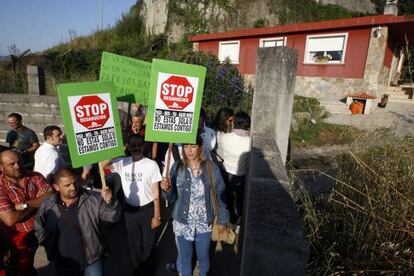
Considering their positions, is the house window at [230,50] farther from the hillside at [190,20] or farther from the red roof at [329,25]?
the hillside at [190,20]

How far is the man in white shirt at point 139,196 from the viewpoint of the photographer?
293 centimetres

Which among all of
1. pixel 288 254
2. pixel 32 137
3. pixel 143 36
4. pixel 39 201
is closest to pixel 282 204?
pixel 288 254

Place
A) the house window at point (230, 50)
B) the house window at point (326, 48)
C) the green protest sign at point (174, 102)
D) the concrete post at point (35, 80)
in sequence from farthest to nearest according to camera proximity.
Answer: the house window at point (230, 50) → the house window at point (326, 48) → the concrete post at point (35, 80) → the green protest sign at point (174, 102)

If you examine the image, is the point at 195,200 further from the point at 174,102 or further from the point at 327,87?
the point at 327,87

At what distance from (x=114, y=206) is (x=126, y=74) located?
2.08 meters

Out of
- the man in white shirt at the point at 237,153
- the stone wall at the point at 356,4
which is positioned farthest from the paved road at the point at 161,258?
the stone wall at the point at 356,4

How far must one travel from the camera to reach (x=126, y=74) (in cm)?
381

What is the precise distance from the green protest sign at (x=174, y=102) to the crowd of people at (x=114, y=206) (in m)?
0.19

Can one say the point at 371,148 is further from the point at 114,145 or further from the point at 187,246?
the point at 114,145

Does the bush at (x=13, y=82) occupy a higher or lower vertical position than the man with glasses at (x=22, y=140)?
higher

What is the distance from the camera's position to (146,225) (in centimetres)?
301

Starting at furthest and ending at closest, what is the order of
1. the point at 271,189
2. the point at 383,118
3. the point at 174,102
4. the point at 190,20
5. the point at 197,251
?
the point at 190,20 < the point at 383,118 < the point at 197,251 < the point at 174,102 < the point at 271,189

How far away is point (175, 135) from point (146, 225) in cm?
110

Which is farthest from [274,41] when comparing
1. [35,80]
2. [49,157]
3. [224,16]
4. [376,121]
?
[49,157]
